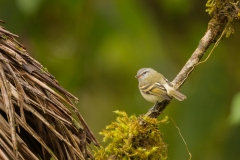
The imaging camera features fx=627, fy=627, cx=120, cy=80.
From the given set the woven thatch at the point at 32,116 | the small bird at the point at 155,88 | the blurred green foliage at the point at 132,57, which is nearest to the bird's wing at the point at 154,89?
the small bird at the point at 155,88

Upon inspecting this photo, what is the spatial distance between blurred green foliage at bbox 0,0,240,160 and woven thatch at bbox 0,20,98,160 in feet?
16.9

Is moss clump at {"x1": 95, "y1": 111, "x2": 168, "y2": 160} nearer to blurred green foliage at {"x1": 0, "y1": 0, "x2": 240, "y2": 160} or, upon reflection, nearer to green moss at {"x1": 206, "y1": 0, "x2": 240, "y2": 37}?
green moss at {"x1": 206, "y1": 0, "x2": 240, "y2": 37}

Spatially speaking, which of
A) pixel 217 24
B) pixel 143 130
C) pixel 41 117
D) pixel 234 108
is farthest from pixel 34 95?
pixel 234 108

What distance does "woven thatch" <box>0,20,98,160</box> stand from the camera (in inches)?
111

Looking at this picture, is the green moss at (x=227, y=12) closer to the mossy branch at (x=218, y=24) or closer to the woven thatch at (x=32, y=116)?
the mossy branch at (x=218, y=24)

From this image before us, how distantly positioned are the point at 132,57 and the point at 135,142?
5.82 m

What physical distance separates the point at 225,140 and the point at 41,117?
706cm

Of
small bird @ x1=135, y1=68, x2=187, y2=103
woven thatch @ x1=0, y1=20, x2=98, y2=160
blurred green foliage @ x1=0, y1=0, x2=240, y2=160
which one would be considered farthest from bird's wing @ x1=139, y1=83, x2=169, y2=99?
blurred green foliage @ x1=0, y1=0, x2=240, y2=160

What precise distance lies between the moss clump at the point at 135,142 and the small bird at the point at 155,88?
30.1 inches

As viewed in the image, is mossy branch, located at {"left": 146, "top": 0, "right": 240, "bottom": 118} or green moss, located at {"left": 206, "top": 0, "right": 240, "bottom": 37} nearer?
mossy branch, located at {"left": 146, "top": 0, "right": 240, "bottom": 118}

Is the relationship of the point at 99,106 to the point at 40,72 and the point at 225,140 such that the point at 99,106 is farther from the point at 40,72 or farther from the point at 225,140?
the point at 40,72

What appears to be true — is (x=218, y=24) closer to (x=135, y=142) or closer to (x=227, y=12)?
(x=227, y=12)

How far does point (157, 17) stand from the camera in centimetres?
1044

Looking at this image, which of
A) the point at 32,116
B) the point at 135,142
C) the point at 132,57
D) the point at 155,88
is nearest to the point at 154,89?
the point at 155,88
